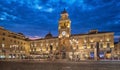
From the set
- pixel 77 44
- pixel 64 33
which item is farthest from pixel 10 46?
pixel 77 44

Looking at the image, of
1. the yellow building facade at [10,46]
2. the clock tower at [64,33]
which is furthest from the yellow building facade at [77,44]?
the yellow building facade at [10,46]

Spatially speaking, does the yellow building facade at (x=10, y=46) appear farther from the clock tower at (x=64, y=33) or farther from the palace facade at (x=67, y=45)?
the clock tower at (x=64, y=33)

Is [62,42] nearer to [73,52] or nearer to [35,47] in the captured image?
[73,52]

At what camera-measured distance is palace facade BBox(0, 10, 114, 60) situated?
297 ft

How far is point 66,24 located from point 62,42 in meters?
12.3

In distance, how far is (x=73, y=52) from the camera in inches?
3745

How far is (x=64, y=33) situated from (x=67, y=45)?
8.62m

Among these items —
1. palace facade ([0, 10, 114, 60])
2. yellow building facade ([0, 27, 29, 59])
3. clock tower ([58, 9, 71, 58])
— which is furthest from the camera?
clock tower ([58, 9, 71, 58])

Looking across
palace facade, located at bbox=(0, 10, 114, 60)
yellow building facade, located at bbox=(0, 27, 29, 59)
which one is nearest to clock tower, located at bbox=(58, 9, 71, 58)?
palace facade, located at bbox=(0, 10, 114, 60)

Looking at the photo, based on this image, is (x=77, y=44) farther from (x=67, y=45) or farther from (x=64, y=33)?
(x=64, y=33)

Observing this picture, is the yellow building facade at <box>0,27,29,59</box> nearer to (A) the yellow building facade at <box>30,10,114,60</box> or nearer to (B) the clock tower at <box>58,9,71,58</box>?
(A) the yellow building facade at <box>30,10,114,60</box>

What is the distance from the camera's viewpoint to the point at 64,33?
106 m

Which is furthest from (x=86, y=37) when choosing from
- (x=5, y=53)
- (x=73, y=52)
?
(x=5, y=53)

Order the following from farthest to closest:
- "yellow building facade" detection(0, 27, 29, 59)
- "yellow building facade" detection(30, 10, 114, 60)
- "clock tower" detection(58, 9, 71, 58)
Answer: "clock tower" detection(58, 9, 71, 58)
"yellow building facade" detection(0, 27, 29, 59)
"yellow building facade" detection(30, 10, 114, 60)
